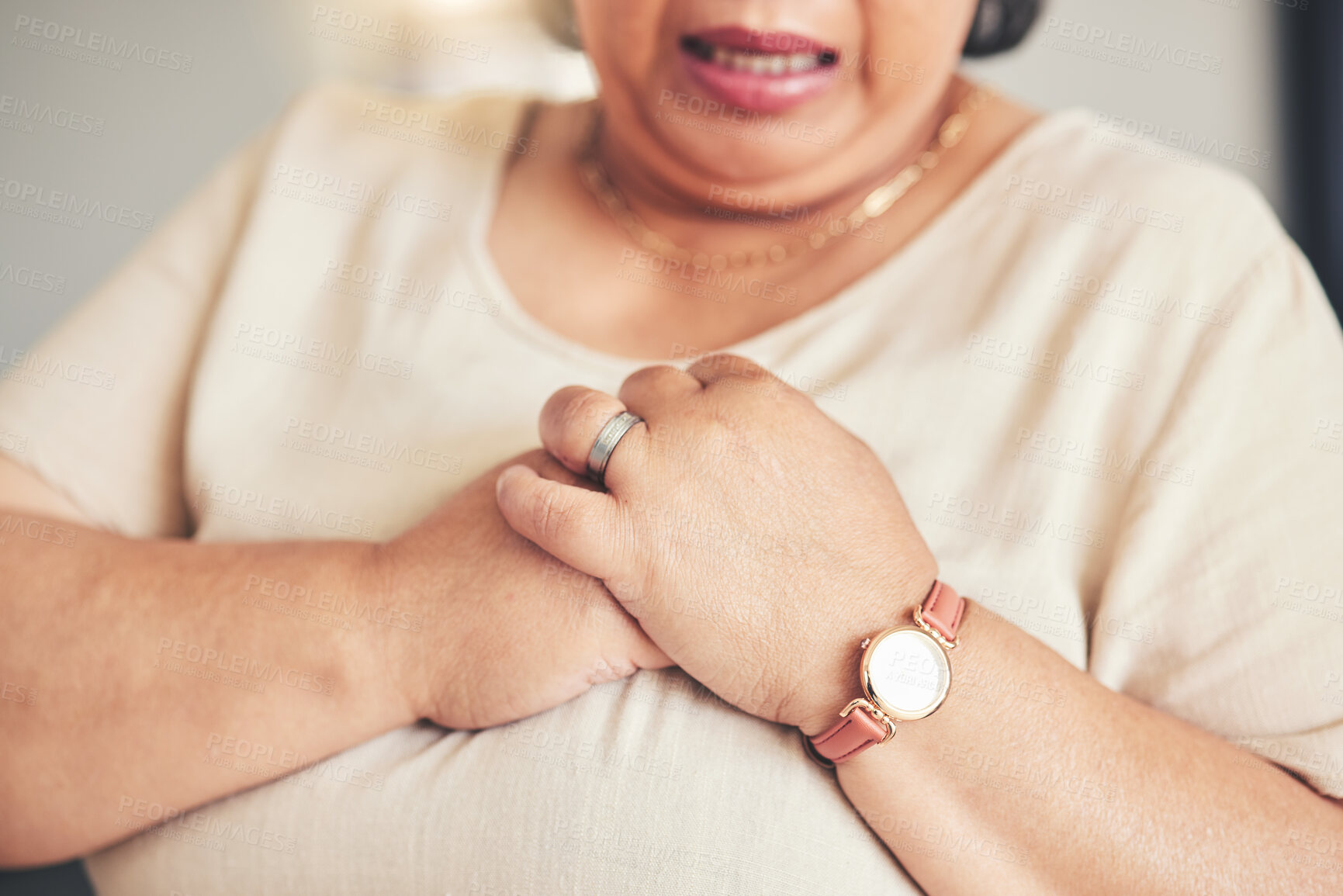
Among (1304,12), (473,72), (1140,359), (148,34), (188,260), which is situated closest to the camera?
(1140,359)

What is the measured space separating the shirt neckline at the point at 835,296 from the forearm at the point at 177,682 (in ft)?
0.96

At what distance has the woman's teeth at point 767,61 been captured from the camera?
0.87 meters

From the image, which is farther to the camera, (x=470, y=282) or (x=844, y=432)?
(x=470, y=282)

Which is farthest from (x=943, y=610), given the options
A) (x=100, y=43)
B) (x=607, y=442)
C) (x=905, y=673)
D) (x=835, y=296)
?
(x=100, y=43)

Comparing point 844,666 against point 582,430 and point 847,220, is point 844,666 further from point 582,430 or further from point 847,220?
point 847,220

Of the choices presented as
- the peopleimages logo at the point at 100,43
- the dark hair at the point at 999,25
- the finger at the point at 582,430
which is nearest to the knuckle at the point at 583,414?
the finger at the point at 582,430

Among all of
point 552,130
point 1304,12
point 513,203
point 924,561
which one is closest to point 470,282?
point 513,203

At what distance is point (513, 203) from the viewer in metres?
1.12

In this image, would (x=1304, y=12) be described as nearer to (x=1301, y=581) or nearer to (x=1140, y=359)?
(x=1140, y=359)

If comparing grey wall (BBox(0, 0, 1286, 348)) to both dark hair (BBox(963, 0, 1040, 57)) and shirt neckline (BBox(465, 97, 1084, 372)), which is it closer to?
dark hair (BBox(963, 0, 1040, 57))

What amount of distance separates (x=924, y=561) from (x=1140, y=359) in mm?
295

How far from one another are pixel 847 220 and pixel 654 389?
402mm

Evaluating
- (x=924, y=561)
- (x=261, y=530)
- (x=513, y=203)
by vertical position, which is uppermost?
(x=513, y=203)

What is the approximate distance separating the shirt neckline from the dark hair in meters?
0.26
